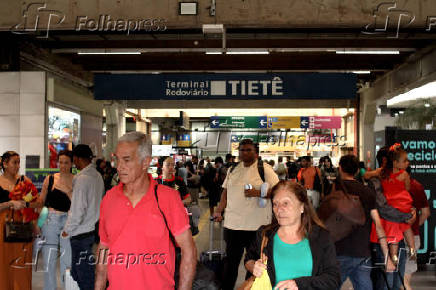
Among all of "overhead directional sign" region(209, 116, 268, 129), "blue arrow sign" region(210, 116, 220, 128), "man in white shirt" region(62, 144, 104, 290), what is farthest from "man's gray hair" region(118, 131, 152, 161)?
"blue arrow sign" region(210, 116, 220, 128)

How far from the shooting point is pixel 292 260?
2.66 m

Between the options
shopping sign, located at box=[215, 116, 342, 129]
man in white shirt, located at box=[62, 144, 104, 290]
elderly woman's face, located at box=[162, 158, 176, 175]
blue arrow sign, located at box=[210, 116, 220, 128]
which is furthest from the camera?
blue arrow sign, located at box=[210, 116, 220, 128]

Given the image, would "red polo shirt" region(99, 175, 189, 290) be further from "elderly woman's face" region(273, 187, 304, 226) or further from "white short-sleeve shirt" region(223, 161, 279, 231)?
"white short-sleeve shirt" region(223, 161, 279, 231)

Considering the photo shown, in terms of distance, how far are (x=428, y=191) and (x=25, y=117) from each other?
25.1ft

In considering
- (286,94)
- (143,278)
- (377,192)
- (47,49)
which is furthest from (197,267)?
(47,49)

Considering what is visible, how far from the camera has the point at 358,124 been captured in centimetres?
2056

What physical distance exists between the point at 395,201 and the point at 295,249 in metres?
2.37

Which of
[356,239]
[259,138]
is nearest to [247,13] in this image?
[356,239]

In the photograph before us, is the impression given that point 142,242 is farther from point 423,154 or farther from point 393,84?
point 393,84

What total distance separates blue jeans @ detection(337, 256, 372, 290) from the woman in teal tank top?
149cm

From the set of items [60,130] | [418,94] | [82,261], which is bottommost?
[82,261]

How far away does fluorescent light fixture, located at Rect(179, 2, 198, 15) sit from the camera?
752 cm

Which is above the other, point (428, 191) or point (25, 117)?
point (25, 117)

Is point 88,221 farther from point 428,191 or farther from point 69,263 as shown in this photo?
point 428,191
